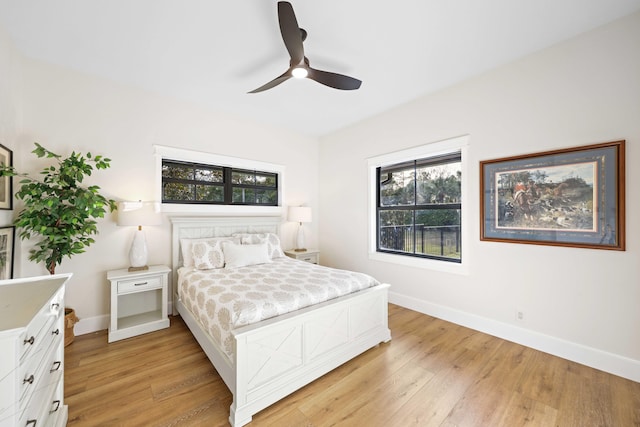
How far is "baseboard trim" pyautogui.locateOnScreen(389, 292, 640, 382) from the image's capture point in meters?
2.05

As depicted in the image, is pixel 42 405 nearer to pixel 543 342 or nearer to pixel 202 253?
pixel 202 253

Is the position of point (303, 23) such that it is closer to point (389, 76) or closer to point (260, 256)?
point (389, 76)

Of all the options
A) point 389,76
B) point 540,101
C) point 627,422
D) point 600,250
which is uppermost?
point 389,76

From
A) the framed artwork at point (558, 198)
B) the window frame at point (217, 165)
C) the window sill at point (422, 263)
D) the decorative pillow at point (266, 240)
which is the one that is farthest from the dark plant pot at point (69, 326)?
the framed artwork at point (558, 198)

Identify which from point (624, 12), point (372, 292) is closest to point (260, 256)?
point (372, 292)

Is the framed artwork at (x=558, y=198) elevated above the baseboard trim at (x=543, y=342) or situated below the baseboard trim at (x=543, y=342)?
above

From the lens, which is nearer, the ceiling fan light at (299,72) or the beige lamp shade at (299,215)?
the ceiling fan light at (299,72)

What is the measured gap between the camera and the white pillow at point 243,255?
3.13m

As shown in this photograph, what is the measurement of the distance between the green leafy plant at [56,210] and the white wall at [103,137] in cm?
24

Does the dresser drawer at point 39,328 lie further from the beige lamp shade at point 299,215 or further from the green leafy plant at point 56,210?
the beige lamp shade at point 299,215

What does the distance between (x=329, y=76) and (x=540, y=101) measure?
2.05 m

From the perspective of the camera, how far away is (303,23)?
2061 mm

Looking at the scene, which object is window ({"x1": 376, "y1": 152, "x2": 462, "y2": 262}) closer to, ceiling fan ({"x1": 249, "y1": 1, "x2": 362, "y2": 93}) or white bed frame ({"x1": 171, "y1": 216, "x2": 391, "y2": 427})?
white bed frame ({"x1": 171, "y1": 216, "x2": 391, "y2": 427})

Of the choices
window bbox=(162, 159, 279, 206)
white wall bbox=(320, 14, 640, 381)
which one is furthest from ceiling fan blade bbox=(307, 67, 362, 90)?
window bbox=(162, 159, 279, 206)
